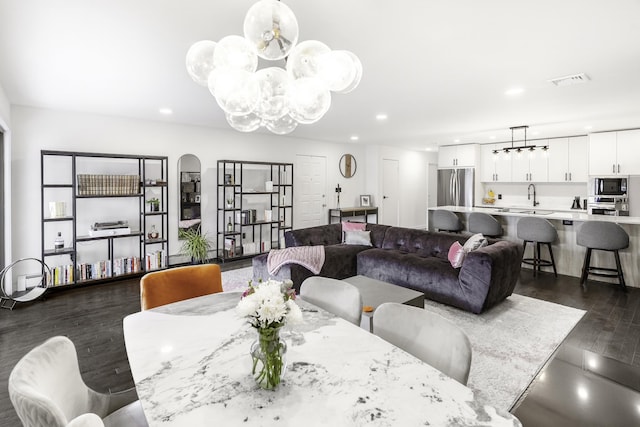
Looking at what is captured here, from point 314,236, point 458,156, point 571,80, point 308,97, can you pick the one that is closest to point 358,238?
point 314,236

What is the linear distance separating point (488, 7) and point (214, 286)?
2685mm

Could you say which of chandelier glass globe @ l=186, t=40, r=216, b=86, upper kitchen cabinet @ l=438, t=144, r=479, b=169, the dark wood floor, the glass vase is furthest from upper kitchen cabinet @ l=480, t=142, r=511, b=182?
the glass vase

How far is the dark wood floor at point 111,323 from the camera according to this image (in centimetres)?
264

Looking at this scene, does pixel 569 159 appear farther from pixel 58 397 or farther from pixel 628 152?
pixel 58 397

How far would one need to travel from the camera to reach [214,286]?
258 centimetres

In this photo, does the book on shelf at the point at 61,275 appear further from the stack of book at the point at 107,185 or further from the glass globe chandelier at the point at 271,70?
the glass globe chandelier at the point at 271,70

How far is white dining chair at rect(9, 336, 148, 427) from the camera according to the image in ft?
3.11

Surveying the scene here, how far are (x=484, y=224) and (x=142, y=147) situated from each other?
584 centimetres

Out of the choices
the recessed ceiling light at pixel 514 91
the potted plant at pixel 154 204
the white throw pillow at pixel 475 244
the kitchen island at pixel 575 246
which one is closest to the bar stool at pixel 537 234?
the kitchen island at pixel 575 246

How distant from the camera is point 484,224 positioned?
5.59m

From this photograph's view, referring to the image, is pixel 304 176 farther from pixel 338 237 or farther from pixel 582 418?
pixel 582 418

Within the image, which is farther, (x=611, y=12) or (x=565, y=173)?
(x=565, y=173)

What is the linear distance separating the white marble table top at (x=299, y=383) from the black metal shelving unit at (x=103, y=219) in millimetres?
3830

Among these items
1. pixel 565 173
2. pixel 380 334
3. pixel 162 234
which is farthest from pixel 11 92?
pixel 565 173
